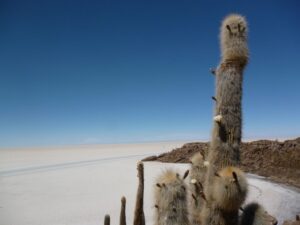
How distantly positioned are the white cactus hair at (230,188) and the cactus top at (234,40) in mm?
1312

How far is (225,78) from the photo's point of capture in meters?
4.28

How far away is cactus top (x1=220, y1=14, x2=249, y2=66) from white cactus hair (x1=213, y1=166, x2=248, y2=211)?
131 cm

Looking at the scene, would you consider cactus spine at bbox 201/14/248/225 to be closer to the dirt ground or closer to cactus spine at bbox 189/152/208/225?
cactus spine at bbox 189/152/208/225

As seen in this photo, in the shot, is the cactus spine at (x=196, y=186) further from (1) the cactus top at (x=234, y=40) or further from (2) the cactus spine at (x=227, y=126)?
(1) the cactus top at (x=234, y=40)

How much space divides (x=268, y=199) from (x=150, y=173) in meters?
4.90

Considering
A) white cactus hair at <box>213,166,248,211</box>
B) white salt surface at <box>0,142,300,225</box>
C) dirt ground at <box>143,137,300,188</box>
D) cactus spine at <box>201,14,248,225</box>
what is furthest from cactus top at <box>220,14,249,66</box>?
dirt ground at <box>143,137,300,188</box>

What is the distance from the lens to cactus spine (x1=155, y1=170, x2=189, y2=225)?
3773 mm

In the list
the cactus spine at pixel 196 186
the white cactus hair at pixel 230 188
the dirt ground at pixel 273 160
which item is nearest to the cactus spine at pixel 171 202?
the white cactus hair at pixel 230 188

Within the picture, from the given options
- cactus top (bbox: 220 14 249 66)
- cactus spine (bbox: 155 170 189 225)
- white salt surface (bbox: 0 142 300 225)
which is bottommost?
white salt surface (bbox: 0 142 300 225)

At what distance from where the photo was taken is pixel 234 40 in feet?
14.4

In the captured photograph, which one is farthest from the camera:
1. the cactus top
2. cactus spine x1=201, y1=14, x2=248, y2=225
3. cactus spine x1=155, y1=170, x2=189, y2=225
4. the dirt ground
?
the dirt ground

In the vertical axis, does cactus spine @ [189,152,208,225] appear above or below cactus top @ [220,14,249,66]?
below

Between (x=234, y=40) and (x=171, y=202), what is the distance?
2.05 meters

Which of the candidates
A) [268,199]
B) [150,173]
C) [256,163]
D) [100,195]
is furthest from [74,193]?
[256,163]
